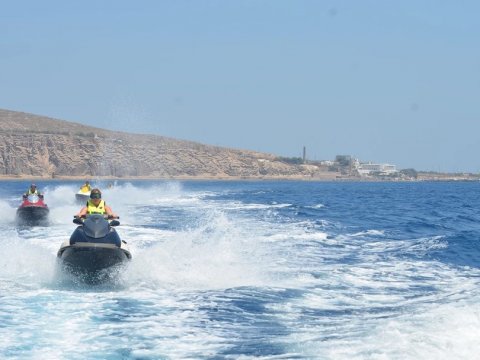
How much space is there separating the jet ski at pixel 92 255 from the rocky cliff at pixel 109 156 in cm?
13027

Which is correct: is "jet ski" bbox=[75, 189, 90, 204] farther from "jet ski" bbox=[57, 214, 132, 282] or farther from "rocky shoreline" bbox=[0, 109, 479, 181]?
"rocky shoreline" bbox=[0, 109, 479, 181]

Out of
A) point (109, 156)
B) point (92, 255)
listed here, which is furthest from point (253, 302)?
point (109, 156)

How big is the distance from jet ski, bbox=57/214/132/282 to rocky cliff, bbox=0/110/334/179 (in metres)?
130

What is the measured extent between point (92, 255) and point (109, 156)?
5420 inches

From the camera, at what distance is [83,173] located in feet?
465

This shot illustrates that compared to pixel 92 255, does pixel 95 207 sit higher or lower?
higher

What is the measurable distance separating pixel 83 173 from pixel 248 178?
40.1 metres

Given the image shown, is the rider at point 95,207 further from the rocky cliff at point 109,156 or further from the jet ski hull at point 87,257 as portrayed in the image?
the rocky cliff at point 109,156

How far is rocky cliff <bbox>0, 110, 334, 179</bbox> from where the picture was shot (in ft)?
462

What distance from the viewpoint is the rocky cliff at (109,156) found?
14075 cm

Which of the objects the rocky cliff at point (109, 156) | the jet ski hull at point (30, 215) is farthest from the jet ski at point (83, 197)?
the rocky cliff at point (109, 156)

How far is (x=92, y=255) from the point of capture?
1260 cm

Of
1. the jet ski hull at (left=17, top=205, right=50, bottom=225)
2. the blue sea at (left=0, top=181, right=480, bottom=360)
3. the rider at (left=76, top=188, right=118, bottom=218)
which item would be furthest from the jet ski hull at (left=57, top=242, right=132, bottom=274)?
the jet ski hull at (left=17, top=205, right=50, bottom=225)

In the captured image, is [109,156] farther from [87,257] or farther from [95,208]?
[87,257]
